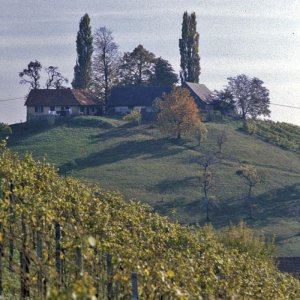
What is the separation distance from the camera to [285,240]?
42.2 m

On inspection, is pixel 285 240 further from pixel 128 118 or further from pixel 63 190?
pixel 128 118

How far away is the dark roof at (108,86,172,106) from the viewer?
273ft

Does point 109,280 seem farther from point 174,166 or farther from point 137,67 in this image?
point 137,67

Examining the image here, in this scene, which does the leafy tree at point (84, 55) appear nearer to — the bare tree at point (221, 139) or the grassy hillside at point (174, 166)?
the grassy hillside at point (174, 166)

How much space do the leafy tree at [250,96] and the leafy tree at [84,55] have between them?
16.0 metres

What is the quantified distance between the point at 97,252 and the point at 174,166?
153 ft

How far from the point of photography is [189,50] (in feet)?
292

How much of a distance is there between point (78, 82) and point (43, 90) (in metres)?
5.77

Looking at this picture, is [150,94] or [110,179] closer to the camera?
[110,179]

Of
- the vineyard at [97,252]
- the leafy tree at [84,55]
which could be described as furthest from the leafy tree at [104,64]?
the vineyard at [97,252]

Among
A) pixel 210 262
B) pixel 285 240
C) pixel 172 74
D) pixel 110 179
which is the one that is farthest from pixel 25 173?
pixel 172 74

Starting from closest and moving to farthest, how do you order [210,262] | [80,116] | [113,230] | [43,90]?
[113,230] < [210,262] < [80,116] < [43,90]

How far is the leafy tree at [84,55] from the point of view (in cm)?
8462

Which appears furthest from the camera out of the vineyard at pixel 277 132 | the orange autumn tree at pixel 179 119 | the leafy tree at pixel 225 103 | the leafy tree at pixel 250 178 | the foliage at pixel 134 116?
the leafy tree at pixel 225 103
